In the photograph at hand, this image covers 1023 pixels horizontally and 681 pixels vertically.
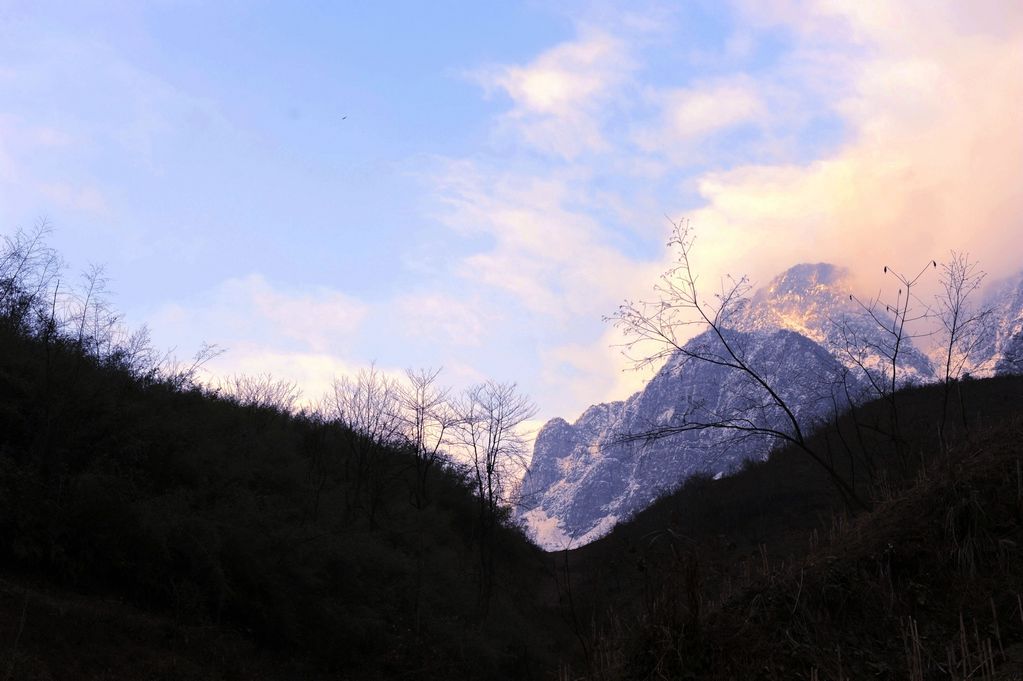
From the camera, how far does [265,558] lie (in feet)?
73.2

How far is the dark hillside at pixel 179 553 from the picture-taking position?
682 inches

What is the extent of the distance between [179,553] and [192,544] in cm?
43

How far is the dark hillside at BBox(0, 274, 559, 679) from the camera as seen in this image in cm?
1733

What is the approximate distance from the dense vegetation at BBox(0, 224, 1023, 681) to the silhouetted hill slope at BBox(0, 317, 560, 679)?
0.22 ft

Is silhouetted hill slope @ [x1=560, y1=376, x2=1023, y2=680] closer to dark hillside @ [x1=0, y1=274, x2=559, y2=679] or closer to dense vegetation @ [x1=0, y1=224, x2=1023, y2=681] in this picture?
dense vegetation @ [x1=0, y1=224, x2=1023, y2=681]

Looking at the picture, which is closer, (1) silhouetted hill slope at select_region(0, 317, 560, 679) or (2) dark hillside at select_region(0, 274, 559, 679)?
(2) dark hillside at select_region(0, 274, 559, 679)

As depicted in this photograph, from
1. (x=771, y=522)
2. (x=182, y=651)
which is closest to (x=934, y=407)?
(x=771, y=522)

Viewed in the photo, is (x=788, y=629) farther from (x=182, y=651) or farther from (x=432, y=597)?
(x=432, y=597)

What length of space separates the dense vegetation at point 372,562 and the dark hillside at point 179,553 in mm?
69

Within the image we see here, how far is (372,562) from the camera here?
26531 millimetres

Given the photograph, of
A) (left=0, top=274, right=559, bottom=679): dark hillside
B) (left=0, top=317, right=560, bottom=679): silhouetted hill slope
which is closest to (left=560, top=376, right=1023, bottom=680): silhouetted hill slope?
(left=0, top=274, right=559, bottom=679): dark hillside

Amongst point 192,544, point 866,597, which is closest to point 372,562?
point 192,544

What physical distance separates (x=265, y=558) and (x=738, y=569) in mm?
14976

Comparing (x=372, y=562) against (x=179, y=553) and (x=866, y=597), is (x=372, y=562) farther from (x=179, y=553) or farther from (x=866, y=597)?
(x=866, y=597)
